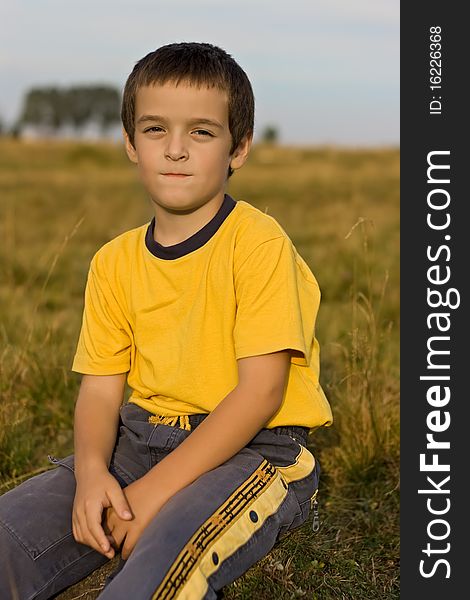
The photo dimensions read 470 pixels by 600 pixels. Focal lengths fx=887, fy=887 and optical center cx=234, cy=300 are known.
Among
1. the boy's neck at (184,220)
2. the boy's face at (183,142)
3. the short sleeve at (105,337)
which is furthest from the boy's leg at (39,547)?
the boy's face at (183,142)

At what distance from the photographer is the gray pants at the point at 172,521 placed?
2072 millimetres

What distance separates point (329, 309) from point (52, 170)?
1521cm

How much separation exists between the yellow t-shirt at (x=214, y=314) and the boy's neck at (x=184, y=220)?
3 centimetres

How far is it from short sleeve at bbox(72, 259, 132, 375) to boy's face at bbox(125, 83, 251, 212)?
15.0 inches

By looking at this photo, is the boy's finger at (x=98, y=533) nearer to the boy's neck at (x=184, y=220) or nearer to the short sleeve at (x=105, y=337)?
the short sleeve at (x=105, y=337)

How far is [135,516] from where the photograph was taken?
2273 millimetres

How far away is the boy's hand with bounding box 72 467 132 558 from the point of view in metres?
2.27

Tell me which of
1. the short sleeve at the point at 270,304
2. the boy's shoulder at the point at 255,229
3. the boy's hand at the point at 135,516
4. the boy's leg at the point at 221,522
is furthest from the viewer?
the boy's shoulder at the point at 255,229

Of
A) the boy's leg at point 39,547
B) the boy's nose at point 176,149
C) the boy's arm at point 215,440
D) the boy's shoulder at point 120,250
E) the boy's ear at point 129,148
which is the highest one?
the boy's ear at point 129,148

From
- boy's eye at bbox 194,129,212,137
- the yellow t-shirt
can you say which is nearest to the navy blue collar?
the yellow t-shirt

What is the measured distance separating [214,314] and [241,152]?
1.65 feet

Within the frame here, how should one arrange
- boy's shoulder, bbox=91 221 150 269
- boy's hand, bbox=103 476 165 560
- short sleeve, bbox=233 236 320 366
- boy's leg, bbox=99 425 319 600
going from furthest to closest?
boy's shoulder, bbox=91 221 150 269
short sleeve, bbox=233 236 320 366
boy's hand, bbox=103 476 165 560
boy's leg, bbox=99 425 319 600

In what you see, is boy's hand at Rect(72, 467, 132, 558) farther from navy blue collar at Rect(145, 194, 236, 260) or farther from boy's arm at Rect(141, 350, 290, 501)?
navy blue collar at Rect(145, 194, 236, 260)

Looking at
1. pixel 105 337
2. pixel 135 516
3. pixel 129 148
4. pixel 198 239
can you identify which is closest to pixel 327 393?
pixel 105 337
